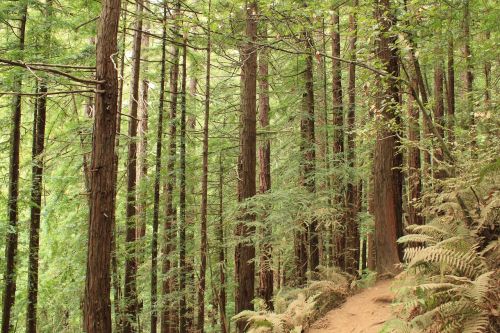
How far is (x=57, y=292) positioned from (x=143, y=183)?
424cm

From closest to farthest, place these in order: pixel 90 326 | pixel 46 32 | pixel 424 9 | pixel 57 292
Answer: pixel 90 326
pixel 424 9
pixel 46 32
pixel 57 292

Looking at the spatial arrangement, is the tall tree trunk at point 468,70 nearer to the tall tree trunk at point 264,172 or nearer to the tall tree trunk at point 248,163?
the tall tree trunk at point 248,163

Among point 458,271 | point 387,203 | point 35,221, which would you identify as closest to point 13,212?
point 35,221

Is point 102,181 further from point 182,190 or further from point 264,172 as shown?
point 264,172

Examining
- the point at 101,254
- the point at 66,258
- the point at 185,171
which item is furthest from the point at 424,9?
the point at 66,258

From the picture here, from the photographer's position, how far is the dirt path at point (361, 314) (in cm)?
655

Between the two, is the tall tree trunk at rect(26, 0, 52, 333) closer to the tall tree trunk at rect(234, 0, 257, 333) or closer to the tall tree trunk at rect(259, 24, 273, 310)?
the tall tree trunk at rect(234, 0, 257, 333)

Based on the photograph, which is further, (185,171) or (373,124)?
(185,171)

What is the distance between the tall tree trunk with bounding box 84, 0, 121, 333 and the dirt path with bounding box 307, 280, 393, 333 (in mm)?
3704

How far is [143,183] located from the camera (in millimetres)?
12328

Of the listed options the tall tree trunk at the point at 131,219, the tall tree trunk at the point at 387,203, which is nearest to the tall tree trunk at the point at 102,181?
the tall tree trunk at the point at 131,219

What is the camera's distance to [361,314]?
7219 mm

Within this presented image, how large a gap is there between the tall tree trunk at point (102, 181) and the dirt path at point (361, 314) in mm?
3704

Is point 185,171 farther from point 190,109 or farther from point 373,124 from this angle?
point 373,124
